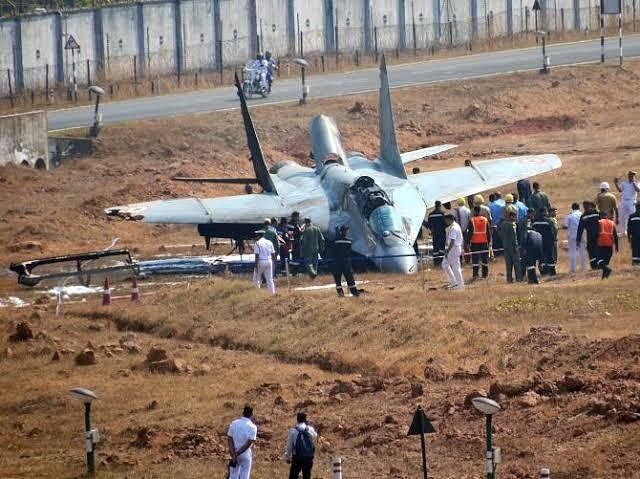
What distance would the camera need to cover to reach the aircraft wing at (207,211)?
40031 millimetres

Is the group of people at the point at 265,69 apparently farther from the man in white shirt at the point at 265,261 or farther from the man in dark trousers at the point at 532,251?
the man in dark trousers at the point at 532,251

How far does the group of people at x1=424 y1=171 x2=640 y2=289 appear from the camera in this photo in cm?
3262

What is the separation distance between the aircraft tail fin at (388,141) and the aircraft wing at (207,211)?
→ 10.8 feet

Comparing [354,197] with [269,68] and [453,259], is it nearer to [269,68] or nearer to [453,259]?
[453,259]

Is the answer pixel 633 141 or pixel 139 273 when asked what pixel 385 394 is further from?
pixel 633 141

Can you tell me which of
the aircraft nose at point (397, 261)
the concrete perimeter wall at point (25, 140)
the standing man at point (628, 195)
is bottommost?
the aircraft nose at point (397, 261)

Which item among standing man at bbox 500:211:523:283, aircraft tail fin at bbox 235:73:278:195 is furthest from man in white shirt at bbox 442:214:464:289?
aircraft tail fin at bbox 235:73:278:195

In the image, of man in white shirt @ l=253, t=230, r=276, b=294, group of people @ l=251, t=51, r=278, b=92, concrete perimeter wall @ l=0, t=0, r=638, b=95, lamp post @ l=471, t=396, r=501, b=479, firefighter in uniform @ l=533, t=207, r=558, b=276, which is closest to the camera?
lamp post @ l=471, t=396, r=501, b=479

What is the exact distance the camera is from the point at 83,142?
187 feet

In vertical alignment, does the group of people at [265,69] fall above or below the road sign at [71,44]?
below

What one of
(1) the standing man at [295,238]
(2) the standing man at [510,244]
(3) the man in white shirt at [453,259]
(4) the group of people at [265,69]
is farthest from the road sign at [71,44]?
(2) the standing man at [510,244]

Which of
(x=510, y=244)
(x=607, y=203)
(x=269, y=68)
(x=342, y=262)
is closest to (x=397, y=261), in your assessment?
(x=342, y=262)

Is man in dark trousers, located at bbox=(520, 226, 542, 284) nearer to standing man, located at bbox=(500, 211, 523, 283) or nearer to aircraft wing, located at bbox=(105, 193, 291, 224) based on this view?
standing man, located at bbox=(500, 211, 523, 283)

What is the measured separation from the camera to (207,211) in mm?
40531
